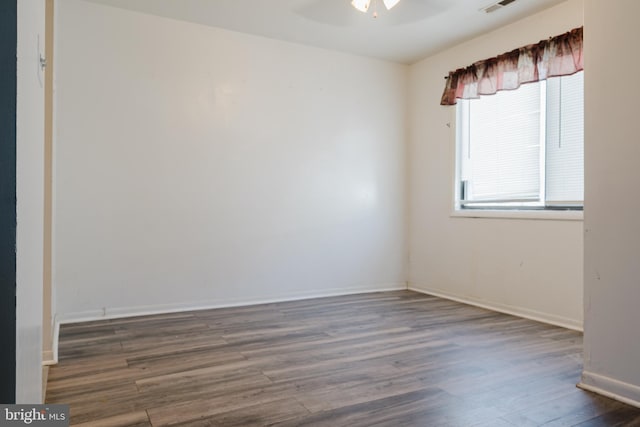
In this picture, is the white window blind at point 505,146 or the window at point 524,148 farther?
the white window blind at point 505,146

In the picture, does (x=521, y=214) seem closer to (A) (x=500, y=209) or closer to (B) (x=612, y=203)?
(A) (x=500, y=209)

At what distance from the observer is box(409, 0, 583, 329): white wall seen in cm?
329

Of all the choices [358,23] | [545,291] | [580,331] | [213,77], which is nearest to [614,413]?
[580,331]

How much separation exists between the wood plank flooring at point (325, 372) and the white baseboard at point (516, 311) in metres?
0.20

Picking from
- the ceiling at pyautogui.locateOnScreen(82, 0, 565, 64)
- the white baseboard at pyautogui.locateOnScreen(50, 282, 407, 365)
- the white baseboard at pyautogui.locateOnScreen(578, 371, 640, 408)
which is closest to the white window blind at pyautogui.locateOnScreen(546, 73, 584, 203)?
the ceiling at pyautogui.locateOnScreen(82, 0, 565, 64)

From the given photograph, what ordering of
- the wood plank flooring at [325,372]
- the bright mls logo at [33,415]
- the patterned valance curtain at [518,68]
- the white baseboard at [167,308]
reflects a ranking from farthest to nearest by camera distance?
the white baseboard at [167,308] < the patterned valance curtain at [518,68] < the wood plank flooring at [325,372] < the bright mls logo at [33,415]

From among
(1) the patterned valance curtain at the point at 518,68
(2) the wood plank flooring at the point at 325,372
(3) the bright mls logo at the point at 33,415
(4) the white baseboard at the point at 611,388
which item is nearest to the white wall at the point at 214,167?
(2) the wood plank flooring at the point at 325,372

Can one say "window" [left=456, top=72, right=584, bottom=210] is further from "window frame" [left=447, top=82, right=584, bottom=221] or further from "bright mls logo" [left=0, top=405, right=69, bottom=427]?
"bright mls logo" [left=0, top=405, right=69, bottom=427]

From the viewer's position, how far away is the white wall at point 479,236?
329 centimetres

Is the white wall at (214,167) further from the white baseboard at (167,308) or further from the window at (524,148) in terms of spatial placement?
the window at (524,148)

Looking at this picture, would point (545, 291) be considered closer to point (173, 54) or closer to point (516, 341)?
point (516, 341)

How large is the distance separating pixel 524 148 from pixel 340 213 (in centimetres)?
175

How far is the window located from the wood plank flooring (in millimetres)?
1047

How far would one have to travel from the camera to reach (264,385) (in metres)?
2.08
